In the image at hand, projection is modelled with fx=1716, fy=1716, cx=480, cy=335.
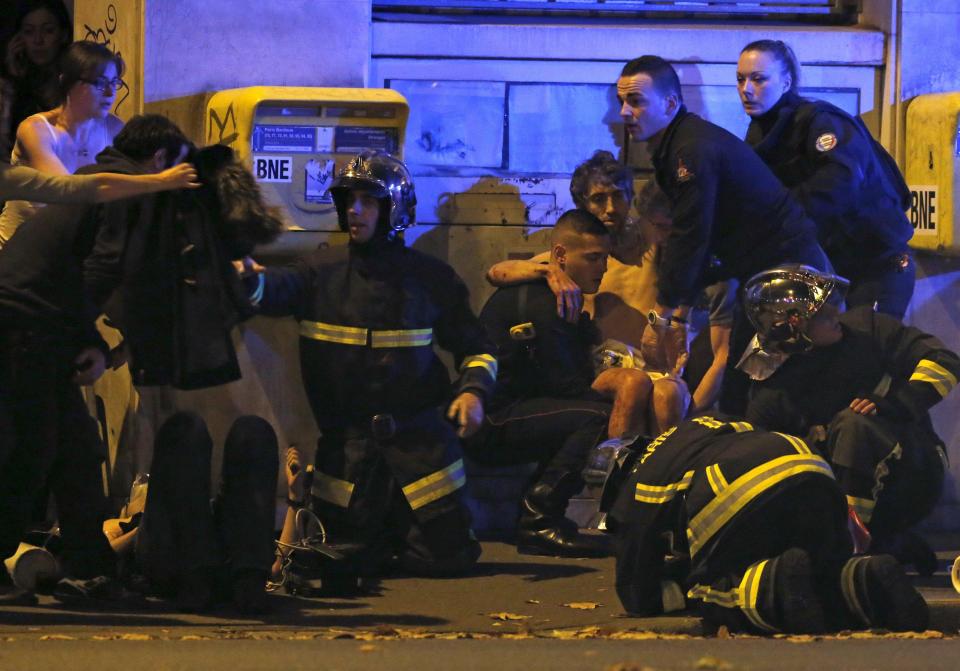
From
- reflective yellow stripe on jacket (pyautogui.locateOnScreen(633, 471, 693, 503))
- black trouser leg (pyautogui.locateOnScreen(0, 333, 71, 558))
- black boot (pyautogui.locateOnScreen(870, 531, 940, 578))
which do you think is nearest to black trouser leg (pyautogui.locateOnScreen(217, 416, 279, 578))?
black trouser leg (pyautogui.locateOnScreen(0, 333, 71, 558))

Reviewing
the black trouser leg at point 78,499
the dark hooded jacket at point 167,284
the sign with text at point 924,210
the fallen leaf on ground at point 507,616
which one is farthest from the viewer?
the sign with text at point 924,210

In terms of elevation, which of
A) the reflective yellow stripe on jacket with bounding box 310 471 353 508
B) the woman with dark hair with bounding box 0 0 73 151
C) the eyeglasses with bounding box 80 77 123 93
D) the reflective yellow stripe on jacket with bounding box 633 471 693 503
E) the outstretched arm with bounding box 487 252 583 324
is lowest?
the reflective yellow stripe on jacket with bounding box 310 471 353 508

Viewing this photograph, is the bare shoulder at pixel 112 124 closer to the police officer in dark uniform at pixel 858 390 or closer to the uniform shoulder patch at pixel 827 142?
the police officer in dark uniform at pixel 858 390

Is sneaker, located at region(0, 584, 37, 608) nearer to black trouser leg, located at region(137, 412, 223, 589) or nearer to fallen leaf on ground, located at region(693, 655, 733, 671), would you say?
black trouser leg, located at region(137, 412, 223, 589)

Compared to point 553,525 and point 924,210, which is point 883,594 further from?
point 924,210

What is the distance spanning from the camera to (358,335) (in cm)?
701

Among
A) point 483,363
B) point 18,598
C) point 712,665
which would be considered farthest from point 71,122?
point 712,665

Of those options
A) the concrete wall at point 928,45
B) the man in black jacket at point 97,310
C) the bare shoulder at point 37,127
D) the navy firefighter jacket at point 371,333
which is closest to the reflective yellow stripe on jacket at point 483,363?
the navy firefighter jacket at point 371,333

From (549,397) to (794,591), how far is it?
2.38 metres

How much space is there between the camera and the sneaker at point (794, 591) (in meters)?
5.54

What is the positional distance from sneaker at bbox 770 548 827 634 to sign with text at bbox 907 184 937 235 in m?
3.14

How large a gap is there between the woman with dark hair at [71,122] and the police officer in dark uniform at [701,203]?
221 cm

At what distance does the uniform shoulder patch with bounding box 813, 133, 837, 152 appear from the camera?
7379 millimetres

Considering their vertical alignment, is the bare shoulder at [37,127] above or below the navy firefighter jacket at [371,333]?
above
